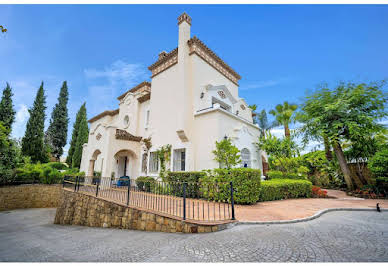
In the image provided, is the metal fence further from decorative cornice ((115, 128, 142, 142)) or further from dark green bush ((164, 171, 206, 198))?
decorative cornice ((115, 128, 142, 142))

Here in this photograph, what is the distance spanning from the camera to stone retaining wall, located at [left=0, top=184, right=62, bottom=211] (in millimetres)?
13148

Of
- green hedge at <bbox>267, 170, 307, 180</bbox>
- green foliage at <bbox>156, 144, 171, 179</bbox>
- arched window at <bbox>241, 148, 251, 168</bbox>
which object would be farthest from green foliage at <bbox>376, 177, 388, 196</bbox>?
green foliage at <bbox>156, 144, 171, 179</bbox>

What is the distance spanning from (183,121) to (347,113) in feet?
36.3

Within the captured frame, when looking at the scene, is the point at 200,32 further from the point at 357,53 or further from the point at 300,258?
the point at 300,258

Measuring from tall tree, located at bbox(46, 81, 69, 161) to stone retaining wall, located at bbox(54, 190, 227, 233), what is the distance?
20.9 m

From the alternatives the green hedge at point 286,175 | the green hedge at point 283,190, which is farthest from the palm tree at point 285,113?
the green hedge at point 283,190

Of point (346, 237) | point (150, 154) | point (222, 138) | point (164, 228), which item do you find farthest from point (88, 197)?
point (346, 237)

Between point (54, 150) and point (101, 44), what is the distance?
2356 cm

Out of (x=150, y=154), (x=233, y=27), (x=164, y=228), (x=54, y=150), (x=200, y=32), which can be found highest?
(x=200, y=32)

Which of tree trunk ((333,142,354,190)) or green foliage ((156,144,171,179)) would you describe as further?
tree trunk ((333,142,354,190))

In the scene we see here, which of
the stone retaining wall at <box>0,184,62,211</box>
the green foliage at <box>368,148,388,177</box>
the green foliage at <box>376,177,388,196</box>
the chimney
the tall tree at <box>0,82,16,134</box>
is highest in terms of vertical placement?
the chimney

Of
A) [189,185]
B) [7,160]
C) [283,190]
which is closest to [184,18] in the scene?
[189,185]

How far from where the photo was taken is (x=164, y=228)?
4.74 metres

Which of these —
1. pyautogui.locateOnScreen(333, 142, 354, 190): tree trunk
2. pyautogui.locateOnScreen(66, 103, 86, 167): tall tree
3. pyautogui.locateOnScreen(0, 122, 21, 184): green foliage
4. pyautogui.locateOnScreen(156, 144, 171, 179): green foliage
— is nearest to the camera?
pyautogui.locateOnScreen(156, 144, 171, 179): green foliage
